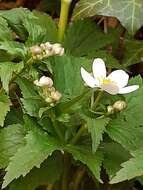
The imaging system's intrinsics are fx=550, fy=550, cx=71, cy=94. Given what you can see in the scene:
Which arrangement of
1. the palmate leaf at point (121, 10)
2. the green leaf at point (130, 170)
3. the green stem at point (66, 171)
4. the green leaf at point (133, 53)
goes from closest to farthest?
the green leaf at point (130, 170) → the green stem at point (66, 171) → the palmate leaf at point (121, 10) → the green leaf at point (133, 53)

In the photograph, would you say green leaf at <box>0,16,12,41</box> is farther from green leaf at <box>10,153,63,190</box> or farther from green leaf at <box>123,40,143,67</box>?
green leaf at <box>123,40,143,67</box>

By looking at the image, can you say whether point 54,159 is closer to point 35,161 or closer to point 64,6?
point 35,161

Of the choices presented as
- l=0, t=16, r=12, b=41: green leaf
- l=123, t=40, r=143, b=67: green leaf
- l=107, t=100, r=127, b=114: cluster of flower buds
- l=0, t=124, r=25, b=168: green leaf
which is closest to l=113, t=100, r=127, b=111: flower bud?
l=107, t=100, r=127, b=114: cluster of flower buds

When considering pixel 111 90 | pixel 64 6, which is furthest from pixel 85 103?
pixel 64 6

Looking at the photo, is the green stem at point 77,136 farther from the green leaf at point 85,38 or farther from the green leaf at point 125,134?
the green leaf at point 85,38

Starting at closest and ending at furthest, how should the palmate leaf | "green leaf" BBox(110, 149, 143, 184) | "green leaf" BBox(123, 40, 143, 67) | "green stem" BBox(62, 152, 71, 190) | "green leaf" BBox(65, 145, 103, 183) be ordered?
"green leaf" BBox(110, 149, 143, 184) → "green leaf" BBox(65, 145, 103, 183) → "green stem" BBox(62, 152, 71, 190) → the palmate leaf → "green leaf" BBox(123, 40, 143, 67)

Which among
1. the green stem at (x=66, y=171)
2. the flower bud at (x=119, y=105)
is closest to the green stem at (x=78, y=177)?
the green stem at (x=66, y=171)

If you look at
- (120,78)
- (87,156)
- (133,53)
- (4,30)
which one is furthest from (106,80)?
(133,53)
